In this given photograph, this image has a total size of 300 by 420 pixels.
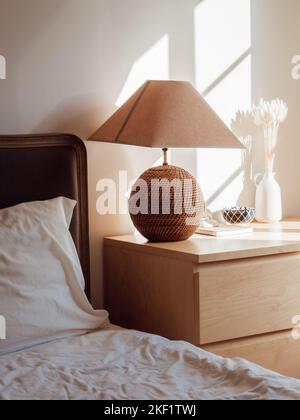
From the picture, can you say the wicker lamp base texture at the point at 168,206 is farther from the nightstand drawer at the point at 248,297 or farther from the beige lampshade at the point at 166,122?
the nightstand drawer at the point at 248,297

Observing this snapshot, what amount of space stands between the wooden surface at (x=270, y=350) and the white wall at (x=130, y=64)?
598mm

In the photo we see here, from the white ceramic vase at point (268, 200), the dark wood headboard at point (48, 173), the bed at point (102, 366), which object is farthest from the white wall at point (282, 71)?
the bed at point (102, 366)

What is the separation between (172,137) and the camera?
2.39 m

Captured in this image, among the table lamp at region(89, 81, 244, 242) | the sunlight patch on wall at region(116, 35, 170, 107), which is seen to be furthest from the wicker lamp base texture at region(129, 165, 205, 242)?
the sunlight patch on wall at region(116, 35, 170, 107)

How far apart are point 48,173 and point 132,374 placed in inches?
35.6

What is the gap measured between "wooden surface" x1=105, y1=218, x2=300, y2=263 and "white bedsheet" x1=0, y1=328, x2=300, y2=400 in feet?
1.12

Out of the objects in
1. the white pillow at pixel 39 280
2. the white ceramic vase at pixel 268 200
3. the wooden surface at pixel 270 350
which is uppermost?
the white ceramic vase at pixel 268 200

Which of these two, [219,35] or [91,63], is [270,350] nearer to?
[91,63]

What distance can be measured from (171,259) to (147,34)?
0.93 meters

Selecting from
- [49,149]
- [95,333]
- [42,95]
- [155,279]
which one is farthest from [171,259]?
[42,95]

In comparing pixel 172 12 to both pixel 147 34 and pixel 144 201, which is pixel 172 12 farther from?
pixel 144 201

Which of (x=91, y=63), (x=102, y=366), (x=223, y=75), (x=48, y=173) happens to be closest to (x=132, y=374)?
(x=102, y=366)

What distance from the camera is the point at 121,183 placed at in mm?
2723

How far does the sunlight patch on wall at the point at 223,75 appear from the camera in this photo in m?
2.92
